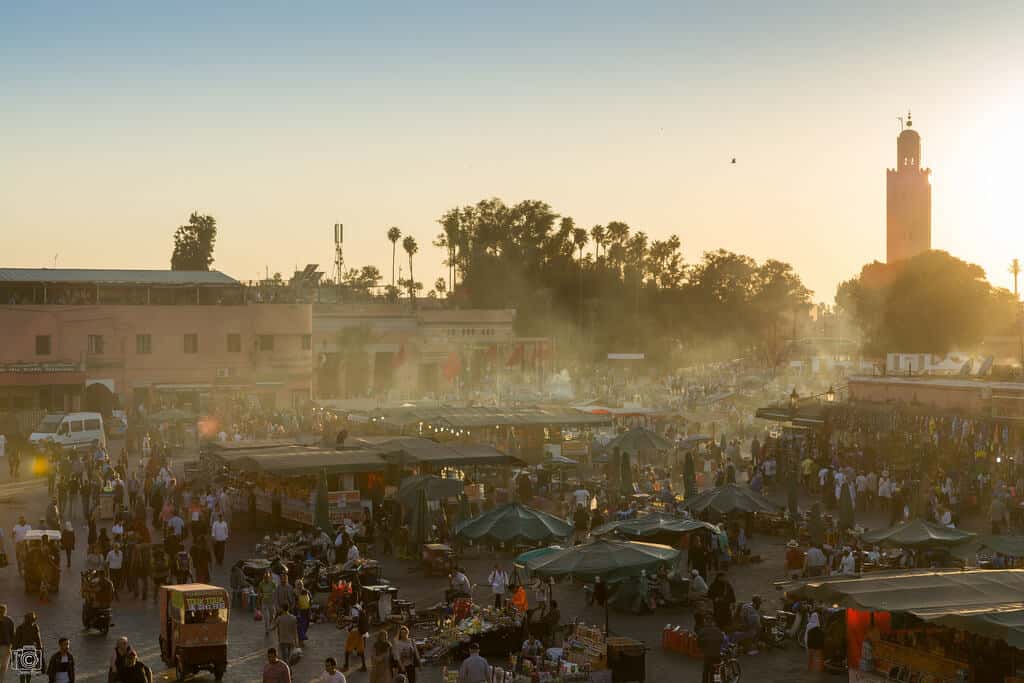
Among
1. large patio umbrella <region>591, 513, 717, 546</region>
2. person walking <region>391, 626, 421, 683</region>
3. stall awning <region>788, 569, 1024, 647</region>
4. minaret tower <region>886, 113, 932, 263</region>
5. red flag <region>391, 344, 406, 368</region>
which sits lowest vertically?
person walking <region>391, 626, 421, 683</region>

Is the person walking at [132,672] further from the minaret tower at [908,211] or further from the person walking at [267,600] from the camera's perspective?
the minaret tower at [908,211]

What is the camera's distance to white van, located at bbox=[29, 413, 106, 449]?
3938cm

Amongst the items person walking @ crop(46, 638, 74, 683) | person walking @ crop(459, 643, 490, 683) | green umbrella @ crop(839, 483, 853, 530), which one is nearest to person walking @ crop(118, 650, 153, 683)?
person walking @ crop(46, 638, 74, 683)

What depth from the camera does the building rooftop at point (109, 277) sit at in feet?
187

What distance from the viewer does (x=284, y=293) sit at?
66.8 meters

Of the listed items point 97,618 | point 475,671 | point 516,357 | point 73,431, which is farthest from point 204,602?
point 516,357

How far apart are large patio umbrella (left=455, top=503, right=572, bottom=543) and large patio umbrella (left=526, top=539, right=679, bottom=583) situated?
2.70 m

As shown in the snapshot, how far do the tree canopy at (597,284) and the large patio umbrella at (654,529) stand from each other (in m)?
72.7

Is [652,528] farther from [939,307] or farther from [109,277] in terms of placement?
[939,307]

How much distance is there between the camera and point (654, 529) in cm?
A: 2123

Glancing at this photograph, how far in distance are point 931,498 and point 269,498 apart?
15140 mm

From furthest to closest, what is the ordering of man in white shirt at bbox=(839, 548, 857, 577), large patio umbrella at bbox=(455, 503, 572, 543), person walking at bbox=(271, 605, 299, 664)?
large patio umbrella at bbox=(455, 503, 572, 543) → man in white shirt at bbox=(839, 548, 857, 577) → person walking at bbox=(271, 605, 299, 664)

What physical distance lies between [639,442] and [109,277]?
34.8 m

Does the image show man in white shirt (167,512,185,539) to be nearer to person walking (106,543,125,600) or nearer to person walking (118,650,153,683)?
person walking (106,543,125,600)
